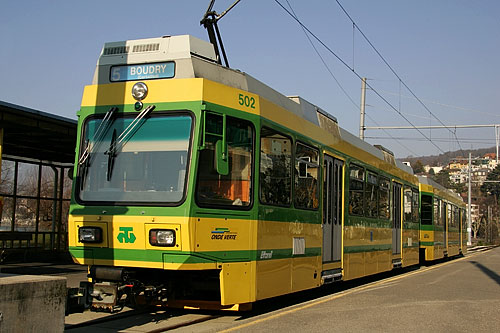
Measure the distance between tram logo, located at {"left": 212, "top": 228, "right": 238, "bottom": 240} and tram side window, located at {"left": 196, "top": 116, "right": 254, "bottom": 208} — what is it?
0.34 meters

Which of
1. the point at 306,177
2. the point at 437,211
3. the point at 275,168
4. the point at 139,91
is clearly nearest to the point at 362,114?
the point at 437,211

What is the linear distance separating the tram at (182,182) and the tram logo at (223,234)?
0.05 ft

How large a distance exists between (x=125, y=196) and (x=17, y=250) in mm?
13582

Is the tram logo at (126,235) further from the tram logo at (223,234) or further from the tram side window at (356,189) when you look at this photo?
the tram side window at (356,189)

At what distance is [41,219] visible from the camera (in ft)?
70.7

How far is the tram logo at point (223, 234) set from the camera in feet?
26.5

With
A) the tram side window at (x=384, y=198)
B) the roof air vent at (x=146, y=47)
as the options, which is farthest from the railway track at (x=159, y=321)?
the tram side window at (x=384, y=198)

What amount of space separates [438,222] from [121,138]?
1939cm

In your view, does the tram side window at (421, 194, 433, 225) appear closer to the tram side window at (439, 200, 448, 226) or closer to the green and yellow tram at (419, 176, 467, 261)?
the green and yellow tram at (419, 176, 467, 261)

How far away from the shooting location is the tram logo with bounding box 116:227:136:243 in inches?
316

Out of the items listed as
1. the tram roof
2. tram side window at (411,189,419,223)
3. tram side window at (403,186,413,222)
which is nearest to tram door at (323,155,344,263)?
the tram roof

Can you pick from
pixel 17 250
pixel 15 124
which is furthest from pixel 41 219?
pixel 15 124

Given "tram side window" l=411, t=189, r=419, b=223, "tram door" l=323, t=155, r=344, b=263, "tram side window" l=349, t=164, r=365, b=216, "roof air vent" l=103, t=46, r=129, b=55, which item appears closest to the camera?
"roof air vent" l=103, t=46, r=129, b=55

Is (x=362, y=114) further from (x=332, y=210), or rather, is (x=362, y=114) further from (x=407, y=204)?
(x=332, y=210)
